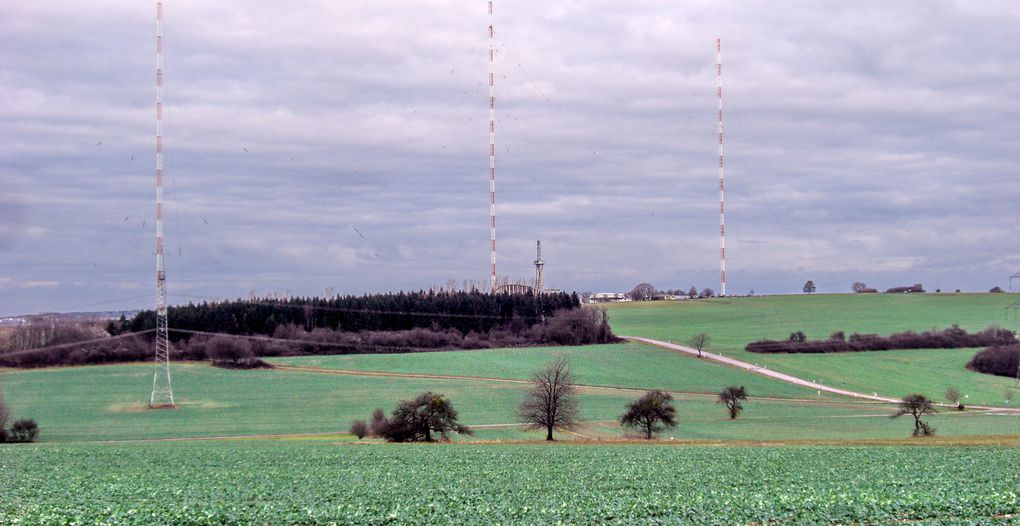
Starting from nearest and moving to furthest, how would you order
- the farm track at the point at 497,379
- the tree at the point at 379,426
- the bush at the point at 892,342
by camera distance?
the tree at the point at 379,426 < the farm track at the point at 497,379 < the bush at the point at 892,342

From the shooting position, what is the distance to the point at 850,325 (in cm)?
15288

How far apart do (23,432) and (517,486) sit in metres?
56.0

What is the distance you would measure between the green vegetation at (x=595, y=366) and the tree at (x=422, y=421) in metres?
43.8

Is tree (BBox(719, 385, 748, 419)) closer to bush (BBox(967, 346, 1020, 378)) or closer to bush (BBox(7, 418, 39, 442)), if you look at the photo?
bush (BBox(967, 346, 1020, 378))

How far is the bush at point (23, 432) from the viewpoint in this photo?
70312 millimetres

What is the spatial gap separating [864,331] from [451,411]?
340 feet

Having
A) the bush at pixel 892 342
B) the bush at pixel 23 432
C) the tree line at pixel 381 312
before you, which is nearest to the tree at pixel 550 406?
the bush at pixel 23 432

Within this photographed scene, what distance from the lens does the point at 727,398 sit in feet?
285

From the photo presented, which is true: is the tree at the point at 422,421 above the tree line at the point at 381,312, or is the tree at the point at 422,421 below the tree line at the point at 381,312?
below

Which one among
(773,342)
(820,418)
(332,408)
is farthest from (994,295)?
(332,408)

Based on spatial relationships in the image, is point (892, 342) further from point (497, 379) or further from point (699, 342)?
point (497, 379)

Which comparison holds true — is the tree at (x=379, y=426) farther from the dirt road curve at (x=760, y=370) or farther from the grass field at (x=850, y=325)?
the grass field at (x=850, y=325)

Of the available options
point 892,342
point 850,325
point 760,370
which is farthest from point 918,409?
point 850,325

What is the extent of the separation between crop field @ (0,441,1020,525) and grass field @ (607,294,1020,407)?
7125cm
